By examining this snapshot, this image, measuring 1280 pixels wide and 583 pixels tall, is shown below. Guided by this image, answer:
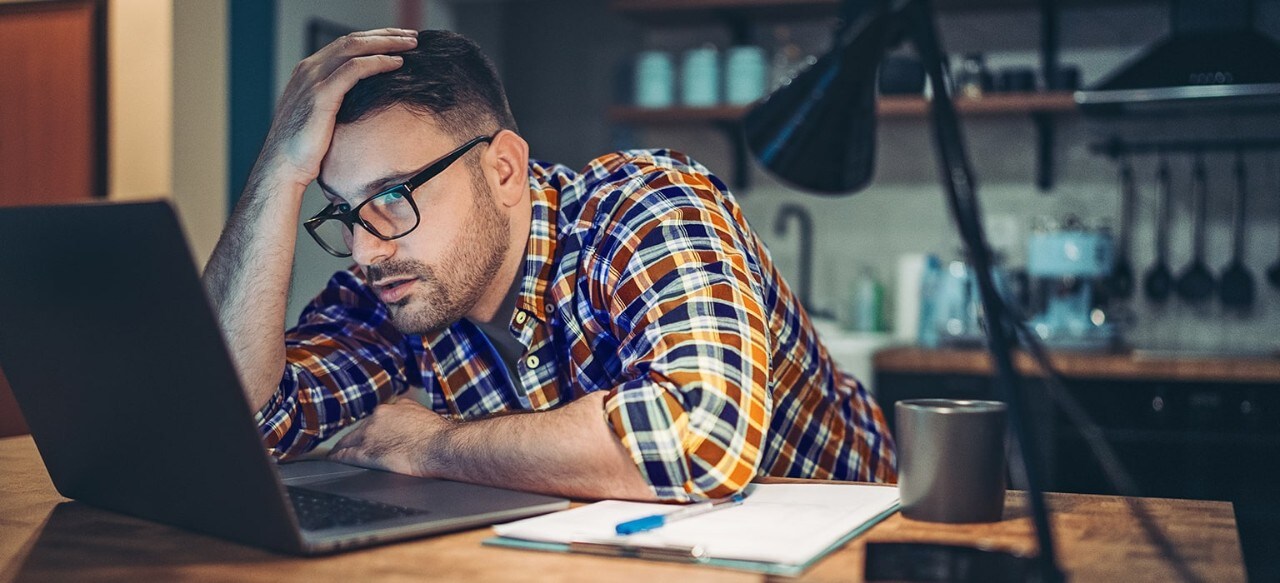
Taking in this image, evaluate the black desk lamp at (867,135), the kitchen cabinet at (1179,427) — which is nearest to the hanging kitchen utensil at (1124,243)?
the kitchen cabinet at (1179,427)

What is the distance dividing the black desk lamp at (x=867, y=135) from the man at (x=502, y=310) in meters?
0.23

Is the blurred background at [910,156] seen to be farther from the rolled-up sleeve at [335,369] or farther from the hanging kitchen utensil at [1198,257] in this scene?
the rolled-up sleeve at [335,369]

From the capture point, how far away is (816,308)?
3.92 metres

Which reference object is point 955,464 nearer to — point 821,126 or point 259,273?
point 821,126

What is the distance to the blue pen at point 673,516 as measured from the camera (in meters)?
0.91

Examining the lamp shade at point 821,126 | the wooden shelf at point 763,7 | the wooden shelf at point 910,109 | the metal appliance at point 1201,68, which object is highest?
the wooden shelf at point 763,7

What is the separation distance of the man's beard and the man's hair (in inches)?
3.6

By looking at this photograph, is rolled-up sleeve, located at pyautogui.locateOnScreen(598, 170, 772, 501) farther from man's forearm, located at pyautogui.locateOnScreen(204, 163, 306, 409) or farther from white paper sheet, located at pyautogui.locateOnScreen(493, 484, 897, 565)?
man's forearm, located at pyautogui.locateOnScreen(204, 163, 306, 409)

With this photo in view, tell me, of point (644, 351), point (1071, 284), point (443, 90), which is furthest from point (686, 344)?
point (1071, 284)

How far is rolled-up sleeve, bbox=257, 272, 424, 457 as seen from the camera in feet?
4.67

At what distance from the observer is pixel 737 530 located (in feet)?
3.01

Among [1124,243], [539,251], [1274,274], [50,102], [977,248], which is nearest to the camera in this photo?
[977,248]

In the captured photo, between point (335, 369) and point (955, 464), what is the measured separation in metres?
0.85

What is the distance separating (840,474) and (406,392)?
2.04 ft
